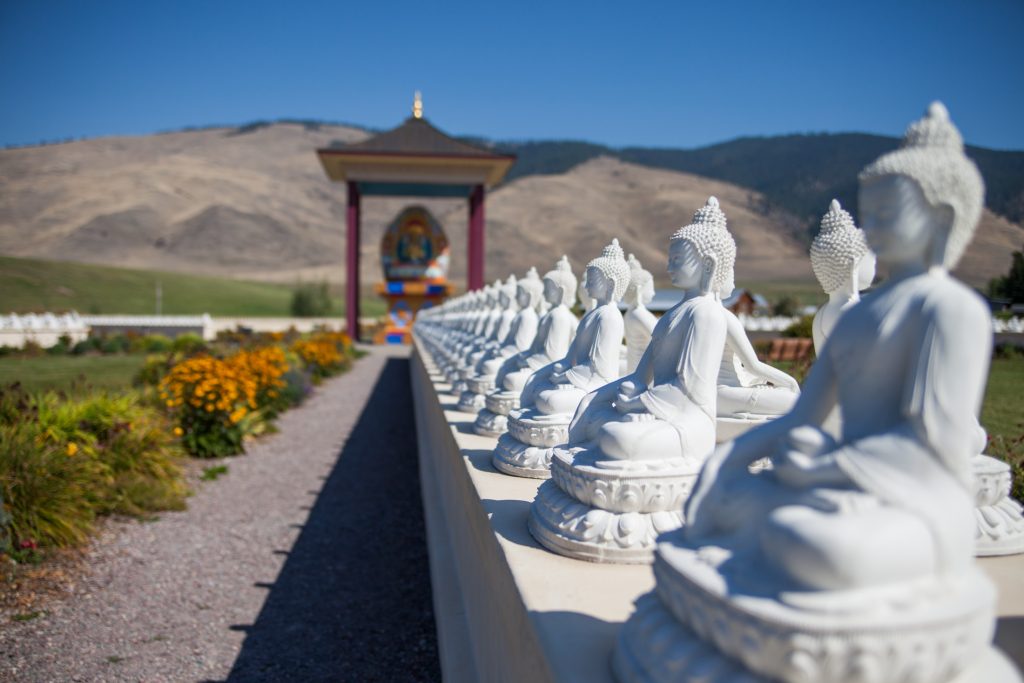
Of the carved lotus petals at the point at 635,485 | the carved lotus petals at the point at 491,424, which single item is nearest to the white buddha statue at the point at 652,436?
the carved lotus petals at the point at 635,485

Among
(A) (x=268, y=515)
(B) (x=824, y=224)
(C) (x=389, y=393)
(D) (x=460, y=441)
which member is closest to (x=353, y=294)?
(C) (x=389, y=393)

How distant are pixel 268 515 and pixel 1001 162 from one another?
21.1 metres

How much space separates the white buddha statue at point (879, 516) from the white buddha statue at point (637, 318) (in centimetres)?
198

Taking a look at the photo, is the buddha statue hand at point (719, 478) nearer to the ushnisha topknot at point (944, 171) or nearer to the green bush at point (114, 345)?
the ushnisha topknot at point (944, 171)

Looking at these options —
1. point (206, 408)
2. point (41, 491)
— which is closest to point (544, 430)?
point (41, 491)

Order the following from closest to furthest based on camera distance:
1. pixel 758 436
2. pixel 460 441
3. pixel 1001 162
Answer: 1. pixel 758 436
2. pixel 460 441
3. pixel 1001 162

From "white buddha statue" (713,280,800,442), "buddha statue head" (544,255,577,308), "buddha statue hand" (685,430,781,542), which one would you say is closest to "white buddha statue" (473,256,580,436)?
"buddha statue head" (544,255,577,308)

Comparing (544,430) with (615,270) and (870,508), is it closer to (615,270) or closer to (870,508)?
(615,270)

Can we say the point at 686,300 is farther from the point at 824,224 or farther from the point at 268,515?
the point at 268,515

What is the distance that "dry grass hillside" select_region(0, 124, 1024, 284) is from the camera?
79500 mm

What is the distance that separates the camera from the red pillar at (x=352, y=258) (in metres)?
24.7

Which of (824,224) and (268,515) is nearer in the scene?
(824,224)

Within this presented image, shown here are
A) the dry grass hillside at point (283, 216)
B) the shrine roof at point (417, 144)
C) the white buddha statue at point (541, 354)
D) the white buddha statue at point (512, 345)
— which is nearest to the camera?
the white buddha statue at point (541, 354)

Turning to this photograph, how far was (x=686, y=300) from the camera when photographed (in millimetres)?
2721
